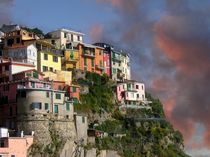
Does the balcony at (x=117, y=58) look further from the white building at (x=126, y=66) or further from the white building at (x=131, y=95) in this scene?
the white building at (x=131, y=95)

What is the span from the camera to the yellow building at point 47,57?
80.9 meters

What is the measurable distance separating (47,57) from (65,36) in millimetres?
11965

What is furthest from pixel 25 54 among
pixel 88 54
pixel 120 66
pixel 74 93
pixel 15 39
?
pixel 120 66

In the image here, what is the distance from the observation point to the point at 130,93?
92.0 m

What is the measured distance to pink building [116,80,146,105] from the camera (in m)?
89.9

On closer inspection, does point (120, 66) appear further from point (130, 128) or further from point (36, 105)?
point (36, 105)

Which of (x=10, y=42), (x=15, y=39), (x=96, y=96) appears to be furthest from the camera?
(x=10, y=42)

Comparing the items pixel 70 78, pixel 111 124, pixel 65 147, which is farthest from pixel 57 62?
pixel 65 147

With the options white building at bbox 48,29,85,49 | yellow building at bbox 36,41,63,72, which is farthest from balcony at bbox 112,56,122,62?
yellow building at bbox 36,41,63,72

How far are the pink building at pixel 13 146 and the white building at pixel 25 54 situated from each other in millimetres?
16976

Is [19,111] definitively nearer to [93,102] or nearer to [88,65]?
[93,102]

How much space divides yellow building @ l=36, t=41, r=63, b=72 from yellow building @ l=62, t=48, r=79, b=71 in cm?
225

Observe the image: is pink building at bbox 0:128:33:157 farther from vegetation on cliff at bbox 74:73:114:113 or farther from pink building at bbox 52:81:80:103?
pink building at bbox 52:81:80:103

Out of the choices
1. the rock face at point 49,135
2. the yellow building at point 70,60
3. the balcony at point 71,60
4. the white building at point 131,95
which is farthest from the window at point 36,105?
the white building at point 131,95
